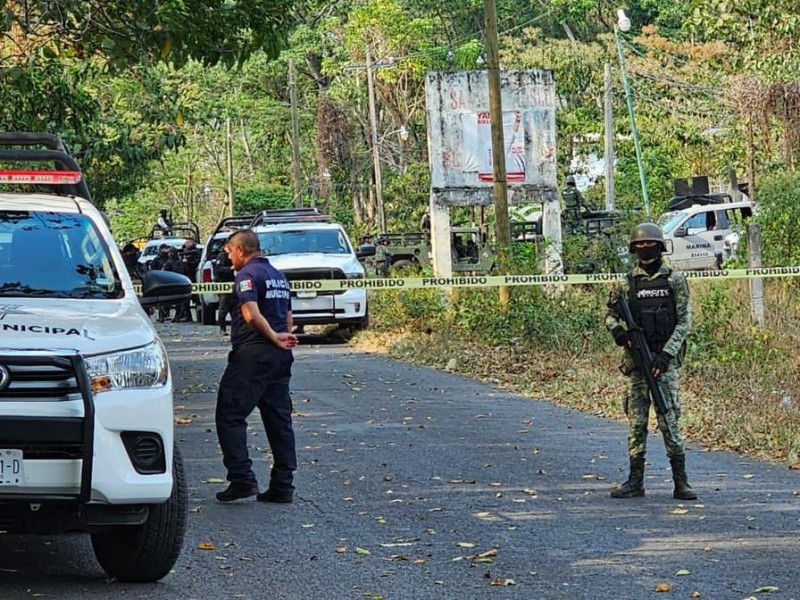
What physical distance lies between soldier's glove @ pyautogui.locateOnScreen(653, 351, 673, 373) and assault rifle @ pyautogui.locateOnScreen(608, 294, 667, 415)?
32 mm

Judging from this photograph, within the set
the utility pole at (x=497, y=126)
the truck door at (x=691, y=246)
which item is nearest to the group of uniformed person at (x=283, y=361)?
the utility pole at (x=497, y=126)

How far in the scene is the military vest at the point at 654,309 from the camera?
9.62 m

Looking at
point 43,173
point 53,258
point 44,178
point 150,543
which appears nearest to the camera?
point 150,543

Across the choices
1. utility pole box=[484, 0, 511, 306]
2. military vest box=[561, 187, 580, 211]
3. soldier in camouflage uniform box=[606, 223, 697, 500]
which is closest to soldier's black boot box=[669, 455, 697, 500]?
soldier in camouflage uniform box=[606, 223, 697, 500]

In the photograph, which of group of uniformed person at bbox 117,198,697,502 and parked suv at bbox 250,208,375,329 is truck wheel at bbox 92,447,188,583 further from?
parked suv at bbox 250,208,375,329

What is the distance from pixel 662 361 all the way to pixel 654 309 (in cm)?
35

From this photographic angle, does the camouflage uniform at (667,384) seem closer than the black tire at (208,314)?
Yes

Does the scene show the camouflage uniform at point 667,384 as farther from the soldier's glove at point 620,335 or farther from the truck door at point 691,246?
the truck door at point 691,246

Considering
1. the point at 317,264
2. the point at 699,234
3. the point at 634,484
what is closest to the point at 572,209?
the point at 699,234

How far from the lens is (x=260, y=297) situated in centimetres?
947

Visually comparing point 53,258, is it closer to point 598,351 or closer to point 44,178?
point 44,178

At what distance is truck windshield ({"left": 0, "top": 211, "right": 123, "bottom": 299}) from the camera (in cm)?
762

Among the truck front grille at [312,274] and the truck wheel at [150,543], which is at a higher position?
the truck front grille at [312,274]

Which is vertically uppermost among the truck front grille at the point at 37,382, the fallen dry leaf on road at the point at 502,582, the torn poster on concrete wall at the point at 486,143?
the torn poster on concrete wall at the point at 486,143
